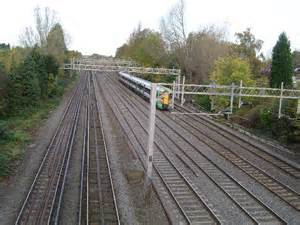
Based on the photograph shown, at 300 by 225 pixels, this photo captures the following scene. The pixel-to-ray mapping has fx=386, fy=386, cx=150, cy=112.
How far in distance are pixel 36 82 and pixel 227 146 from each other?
80.7ft

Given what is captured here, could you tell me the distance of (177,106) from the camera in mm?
44625

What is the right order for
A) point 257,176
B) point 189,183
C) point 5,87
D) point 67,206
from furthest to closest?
point 5,87 → point 257,176 → point 189,183 → point 67,206

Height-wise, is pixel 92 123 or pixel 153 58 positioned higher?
pixel 153 58

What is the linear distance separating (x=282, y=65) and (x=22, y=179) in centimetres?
2898

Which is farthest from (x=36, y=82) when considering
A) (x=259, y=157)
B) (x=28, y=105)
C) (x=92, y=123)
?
(x=259, y=157)

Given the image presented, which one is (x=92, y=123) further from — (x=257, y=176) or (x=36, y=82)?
(x=257, y=176)

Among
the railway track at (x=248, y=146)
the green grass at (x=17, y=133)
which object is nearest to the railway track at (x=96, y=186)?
the green grass at (x=17, y=133)

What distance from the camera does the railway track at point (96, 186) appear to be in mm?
14305

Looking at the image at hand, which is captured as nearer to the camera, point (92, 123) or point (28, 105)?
point (92, 123)

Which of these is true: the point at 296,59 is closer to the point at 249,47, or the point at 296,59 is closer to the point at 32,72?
the point at 249,47

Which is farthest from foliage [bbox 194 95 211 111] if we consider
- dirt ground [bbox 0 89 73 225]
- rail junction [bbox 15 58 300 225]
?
dirt ground [bbox 0 89 73 225]

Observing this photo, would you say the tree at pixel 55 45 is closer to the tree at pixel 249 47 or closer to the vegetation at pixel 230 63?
the vegetation at pixel 230 63

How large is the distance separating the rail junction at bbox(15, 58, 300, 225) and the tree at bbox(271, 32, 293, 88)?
31.8 feet

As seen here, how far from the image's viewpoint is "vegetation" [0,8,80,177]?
25.8 meters
